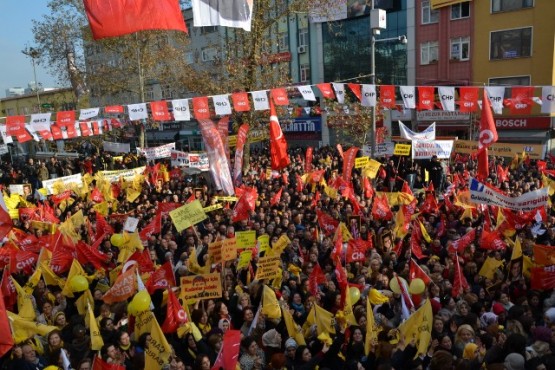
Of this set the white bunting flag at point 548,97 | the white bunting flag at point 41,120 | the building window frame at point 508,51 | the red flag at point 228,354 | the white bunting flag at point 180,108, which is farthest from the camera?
the building window frame at point 508,51

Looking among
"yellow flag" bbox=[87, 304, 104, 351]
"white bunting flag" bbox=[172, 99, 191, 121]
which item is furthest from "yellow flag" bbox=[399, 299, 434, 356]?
"white bunting flag" bbox=[172, 99, 191, 121]

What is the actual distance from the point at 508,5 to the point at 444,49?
4026 mm

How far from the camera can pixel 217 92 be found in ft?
73.7

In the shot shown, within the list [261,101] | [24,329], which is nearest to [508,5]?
[261,101]

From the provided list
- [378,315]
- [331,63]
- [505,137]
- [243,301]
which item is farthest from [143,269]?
[331,63]

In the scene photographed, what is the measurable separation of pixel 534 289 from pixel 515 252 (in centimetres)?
82

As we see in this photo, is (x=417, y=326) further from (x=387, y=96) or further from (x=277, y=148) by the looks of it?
(x=387, y=96)

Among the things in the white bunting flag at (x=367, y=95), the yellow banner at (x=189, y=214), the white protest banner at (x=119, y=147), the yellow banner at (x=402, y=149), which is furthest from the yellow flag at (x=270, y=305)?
the white protest banner at (x=119, y=147)

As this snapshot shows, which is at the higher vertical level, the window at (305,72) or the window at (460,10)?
the window at (460,10)

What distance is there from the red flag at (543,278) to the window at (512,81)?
73.7 feet

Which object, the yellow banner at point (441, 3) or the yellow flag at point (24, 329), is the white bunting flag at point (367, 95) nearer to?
the yellow flag at point (24, 329)

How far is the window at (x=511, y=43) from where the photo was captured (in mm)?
27156

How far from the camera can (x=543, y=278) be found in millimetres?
7809

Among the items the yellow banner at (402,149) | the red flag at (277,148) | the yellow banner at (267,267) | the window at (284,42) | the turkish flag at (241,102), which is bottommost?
the yellow banner at (267,267)
